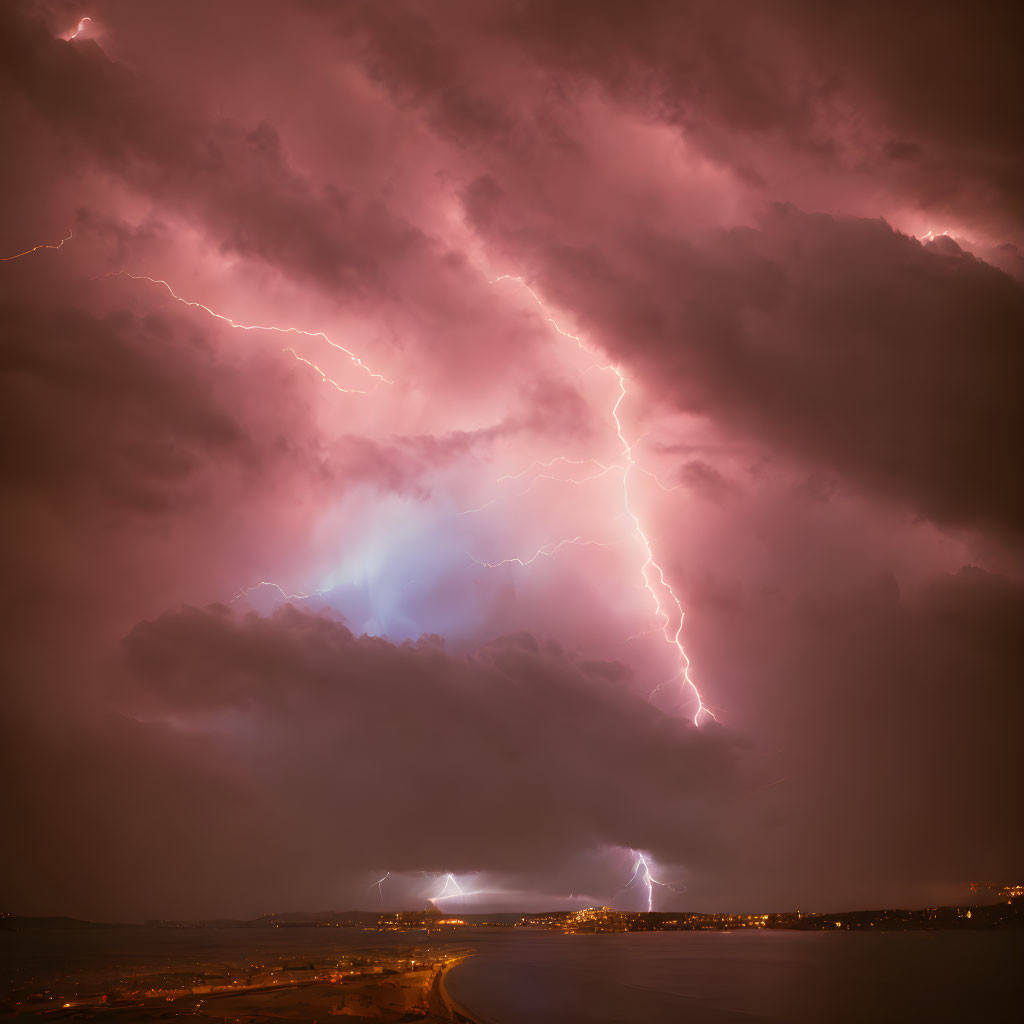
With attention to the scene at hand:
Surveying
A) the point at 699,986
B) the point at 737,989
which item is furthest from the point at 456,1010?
the point at 737,989

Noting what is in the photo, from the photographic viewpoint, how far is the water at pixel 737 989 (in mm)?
45438

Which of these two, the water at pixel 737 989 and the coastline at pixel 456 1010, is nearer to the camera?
the coastline at pixel 456 1010

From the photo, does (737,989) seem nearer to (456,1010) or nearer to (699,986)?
(699,986)

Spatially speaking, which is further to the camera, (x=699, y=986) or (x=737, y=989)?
(x=699, y=986)

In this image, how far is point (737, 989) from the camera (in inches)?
2438

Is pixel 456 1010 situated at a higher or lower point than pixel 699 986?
higher

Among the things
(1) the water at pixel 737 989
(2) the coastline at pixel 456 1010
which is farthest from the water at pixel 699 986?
(2) the coastline at pixel 456 1010

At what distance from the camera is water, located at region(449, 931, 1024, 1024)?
45.4 m

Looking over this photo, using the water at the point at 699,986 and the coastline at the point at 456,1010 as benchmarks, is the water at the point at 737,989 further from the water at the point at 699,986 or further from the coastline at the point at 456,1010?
the coastline at the point at 456,1010

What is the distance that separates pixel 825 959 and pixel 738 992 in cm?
4604

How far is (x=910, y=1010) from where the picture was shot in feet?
159

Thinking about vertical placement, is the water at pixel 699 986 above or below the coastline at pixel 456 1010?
below

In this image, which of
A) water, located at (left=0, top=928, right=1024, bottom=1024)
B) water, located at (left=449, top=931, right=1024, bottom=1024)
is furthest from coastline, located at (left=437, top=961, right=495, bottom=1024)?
water, located at (left=0, top=928, right=1024, bottom=1024)

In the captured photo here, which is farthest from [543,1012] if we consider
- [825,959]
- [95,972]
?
[825,959]
